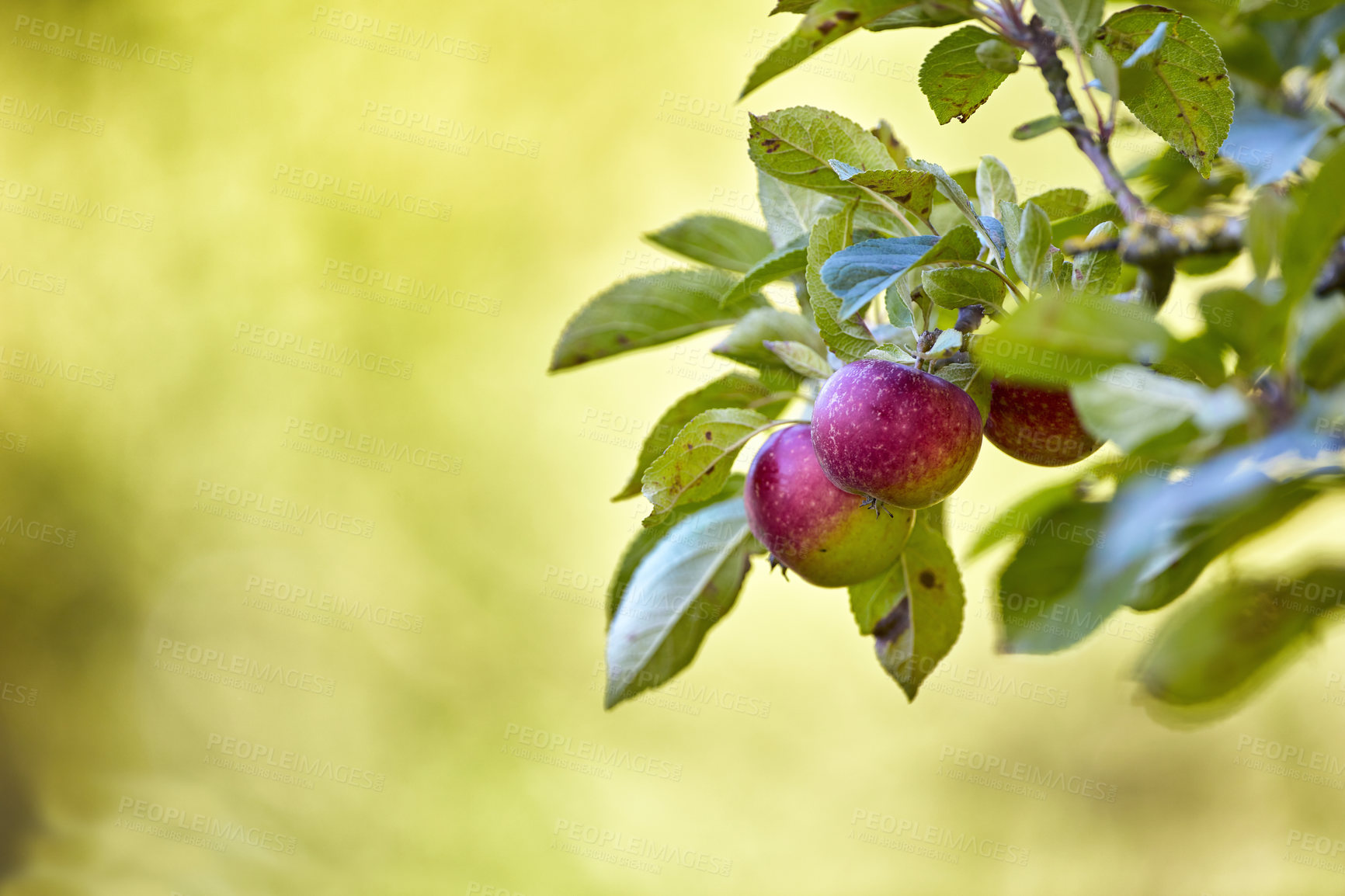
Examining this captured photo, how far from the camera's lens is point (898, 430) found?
1.16 feet

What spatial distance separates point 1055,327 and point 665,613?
11.6 inches

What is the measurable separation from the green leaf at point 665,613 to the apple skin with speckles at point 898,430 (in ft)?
0.42

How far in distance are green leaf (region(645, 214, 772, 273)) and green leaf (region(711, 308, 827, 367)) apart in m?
0.08

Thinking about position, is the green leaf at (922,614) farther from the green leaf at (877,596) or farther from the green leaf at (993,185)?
the green leaf at (993,185)

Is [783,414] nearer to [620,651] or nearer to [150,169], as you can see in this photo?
[620,651]

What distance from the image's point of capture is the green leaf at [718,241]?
50cm

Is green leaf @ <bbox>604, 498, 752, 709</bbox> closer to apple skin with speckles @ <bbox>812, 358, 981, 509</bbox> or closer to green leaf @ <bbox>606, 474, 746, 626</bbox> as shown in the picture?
green leaf @ <bbox>606, 474, 746, 626</bbox>

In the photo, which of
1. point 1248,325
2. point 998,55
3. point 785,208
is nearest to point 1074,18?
point 998,55

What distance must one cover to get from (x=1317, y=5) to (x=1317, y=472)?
36cm

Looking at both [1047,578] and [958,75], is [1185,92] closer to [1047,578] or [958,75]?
[958,75]

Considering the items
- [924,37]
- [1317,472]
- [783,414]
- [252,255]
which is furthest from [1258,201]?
[252,255]

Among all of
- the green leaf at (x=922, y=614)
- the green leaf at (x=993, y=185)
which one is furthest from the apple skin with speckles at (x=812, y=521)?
the green leaf at (x=993, y=185)

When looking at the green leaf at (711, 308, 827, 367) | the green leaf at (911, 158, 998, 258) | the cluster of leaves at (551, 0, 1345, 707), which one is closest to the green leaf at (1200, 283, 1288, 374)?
the cluster of leaves at (551, 0, 1345, 707)

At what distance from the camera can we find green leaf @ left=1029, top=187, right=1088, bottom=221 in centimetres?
42
